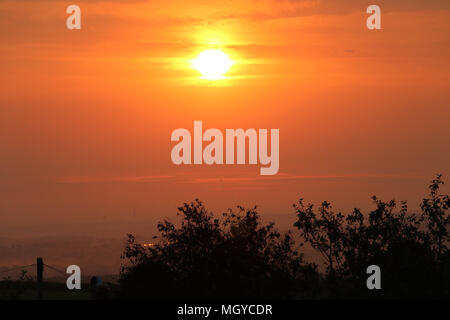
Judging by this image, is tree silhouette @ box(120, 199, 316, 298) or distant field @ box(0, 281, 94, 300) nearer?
tree silhouette @ box(120, 199, 316, 298)

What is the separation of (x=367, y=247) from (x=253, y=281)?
6833 mm

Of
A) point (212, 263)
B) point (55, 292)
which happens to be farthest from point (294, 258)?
point (55, 292)

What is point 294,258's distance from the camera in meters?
35.5

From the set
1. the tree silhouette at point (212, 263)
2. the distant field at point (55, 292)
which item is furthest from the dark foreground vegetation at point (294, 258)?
the distant field at point (55, 292)

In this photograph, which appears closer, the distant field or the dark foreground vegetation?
the dark foreground vegetation

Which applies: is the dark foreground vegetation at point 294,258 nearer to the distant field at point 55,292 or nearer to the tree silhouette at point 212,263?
the tree silhouette at point 212,263

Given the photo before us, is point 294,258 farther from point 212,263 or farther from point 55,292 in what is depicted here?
point 55,292

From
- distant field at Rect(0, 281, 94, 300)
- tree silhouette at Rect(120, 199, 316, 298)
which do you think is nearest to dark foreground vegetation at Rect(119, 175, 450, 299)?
tree silhouette at Rect(120, 199, 316, 298)

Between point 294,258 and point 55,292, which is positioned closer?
point 294,258

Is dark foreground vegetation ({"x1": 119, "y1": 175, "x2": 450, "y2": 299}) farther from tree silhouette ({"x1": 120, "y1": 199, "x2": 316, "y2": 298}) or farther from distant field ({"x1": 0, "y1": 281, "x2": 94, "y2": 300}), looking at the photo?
distant field ({"x1": 0, "y1": 281, "x2": 94, "y2": 300})

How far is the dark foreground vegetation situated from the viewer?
31.2 metres
